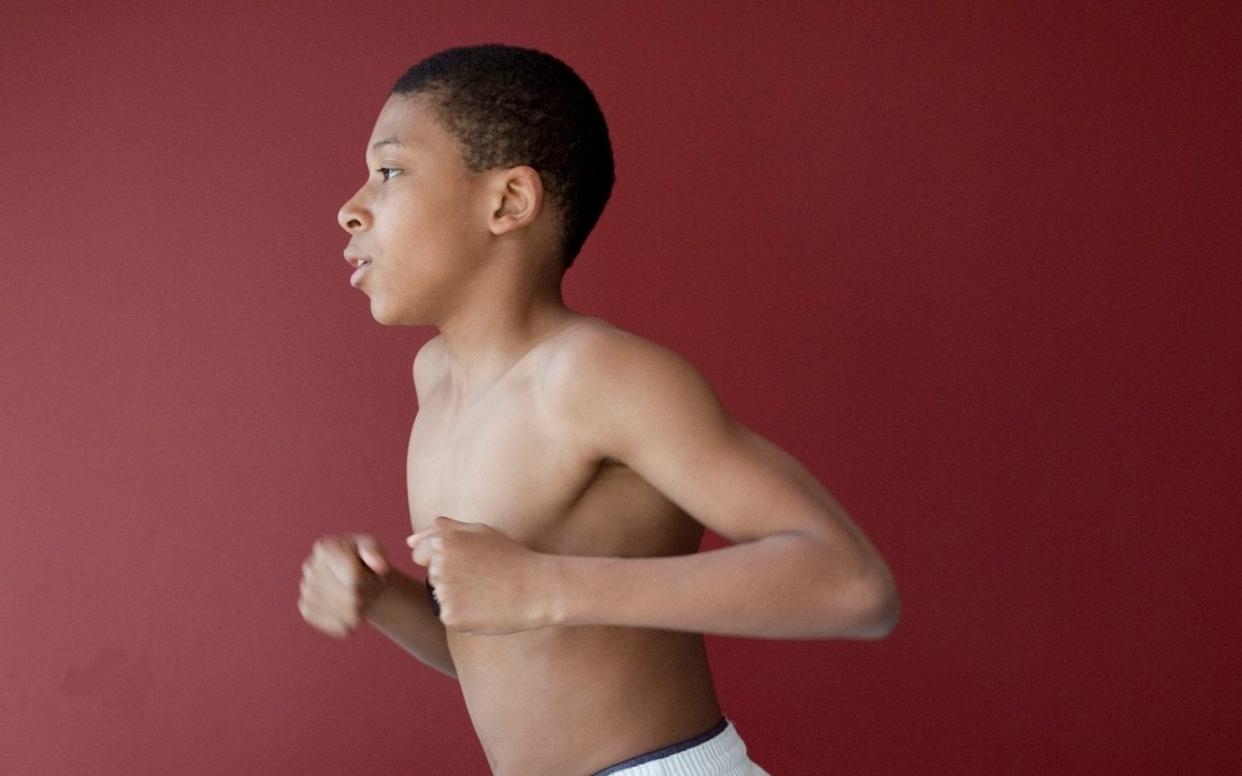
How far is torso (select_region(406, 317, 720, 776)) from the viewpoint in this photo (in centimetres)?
110

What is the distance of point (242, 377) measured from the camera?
7.50ft

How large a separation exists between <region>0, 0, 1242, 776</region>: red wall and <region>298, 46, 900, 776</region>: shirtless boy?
99 centimetres

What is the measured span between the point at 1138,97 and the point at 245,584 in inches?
61.8

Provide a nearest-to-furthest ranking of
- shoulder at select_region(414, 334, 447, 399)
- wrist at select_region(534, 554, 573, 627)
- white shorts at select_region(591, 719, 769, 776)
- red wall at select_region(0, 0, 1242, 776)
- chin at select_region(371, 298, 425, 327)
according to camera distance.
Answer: wrist at select_region(534, 554, 573, 627), white shorts at select_region(591, 719, 769, 776), chin at select_region(371, 298, 425, 327), shoulder at select_region(414, 334, 447, 399), red wall at select_region(0, 0, 1242, 776)

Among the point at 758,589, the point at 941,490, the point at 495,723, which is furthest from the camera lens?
the point at 941,490

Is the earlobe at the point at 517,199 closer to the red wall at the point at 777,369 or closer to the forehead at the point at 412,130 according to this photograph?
the forehead at the point at 412,130

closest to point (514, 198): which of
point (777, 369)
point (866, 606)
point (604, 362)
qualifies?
point (604, 362)

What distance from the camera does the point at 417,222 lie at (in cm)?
118

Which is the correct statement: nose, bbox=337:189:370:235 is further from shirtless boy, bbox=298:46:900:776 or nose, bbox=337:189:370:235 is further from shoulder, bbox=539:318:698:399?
shoulder, bbox=539:318:698:399

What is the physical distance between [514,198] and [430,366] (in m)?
0.27

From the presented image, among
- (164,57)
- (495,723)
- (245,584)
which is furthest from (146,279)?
(495,723)

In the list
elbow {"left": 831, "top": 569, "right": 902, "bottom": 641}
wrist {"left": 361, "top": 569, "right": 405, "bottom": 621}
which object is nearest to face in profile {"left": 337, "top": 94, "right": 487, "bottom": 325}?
wrist {"left": 361, "top": 569, "right": 405, "bottom": 621}

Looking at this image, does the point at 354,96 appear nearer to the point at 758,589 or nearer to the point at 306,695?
the point at 306,695

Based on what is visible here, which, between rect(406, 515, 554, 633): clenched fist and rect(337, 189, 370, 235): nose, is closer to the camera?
rect(406, 515, 554, 633): clenched fist
